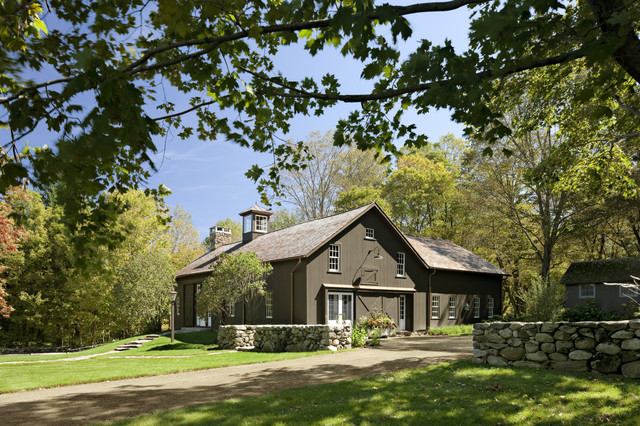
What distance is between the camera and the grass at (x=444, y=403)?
6121mm

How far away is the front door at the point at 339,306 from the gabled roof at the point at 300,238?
2683 mm

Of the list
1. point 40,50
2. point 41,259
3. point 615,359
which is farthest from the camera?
point 41,259

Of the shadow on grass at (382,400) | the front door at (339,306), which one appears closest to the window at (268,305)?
the front door at (339,306)

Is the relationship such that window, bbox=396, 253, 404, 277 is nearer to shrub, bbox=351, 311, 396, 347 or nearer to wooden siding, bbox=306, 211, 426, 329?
wooden siding, bbox=306, 211, 426, 329

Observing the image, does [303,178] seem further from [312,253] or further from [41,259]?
[41,259]

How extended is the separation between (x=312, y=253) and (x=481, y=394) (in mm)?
13648

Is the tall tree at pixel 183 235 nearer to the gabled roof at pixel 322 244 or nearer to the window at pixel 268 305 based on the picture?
the gabled roof at pixel 322 244

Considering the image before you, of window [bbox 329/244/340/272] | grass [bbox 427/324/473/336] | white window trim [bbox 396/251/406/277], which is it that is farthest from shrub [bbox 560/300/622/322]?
window [bbox 329/244/340/272]

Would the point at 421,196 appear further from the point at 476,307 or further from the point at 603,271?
the point at 603,271

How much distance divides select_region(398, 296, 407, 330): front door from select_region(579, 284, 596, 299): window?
10.6 m

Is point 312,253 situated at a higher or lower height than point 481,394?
higher

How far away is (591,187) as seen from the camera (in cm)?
1302

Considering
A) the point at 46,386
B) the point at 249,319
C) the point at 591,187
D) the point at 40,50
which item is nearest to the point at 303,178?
the point at 249,319

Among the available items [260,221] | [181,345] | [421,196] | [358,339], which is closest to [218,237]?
[260,221]
